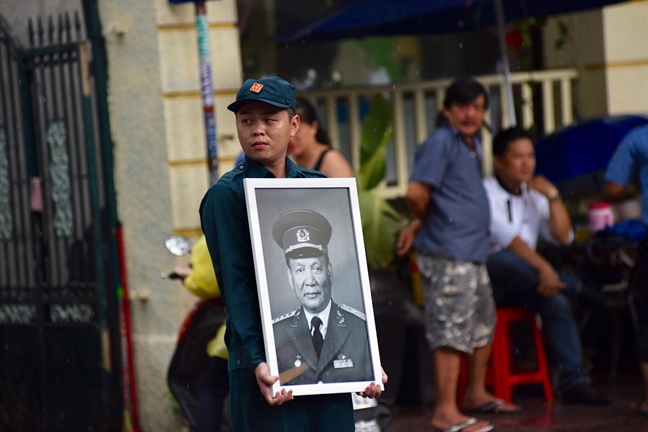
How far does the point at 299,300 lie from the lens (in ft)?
10.1

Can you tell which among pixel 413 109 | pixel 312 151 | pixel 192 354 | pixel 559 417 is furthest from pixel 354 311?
pixel 413 109

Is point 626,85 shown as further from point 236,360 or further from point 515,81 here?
point 236,360

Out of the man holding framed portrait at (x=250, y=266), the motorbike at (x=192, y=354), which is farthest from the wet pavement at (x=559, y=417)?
the man holding framed portrait at (x=250, y=266)

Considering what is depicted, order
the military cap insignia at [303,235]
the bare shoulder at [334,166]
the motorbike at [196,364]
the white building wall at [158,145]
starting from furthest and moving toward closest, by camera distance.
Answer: the white building wall at [158,145] < the motorbike at [196,364] < the bare shoulder at [334,166] < the military cap insignia at [303,235]

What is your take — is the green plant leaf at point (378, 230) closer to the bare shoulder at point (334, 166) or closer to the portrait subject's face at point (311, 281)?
the bare shoulder at point (334, 166)

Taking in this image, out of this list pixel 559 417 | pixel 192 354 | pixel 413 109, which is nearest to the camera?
pixel 192 354

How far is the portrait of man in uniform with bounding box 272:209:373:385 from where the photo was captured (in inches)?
120

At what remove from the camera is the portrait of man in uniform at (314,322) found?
304cm

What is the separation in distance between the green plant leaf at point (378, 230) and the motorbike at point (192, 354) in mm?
1630

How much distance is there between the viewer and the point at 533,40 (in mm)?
9492

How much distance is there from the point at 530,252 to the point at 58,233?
3.26 metres

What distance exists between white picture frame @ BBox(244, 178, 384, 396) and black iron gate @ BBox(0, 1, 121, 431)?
4.13m

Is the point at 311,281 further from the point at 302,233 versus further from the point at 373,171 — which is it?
the point at 373,171

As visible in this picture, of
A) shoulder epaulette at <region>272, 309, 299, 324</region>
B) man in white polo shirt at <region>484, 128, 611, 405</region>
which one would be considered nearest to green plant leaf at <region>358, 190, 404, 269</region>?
man in white polo shirt at <region>484, 128, 611, 405</region>
